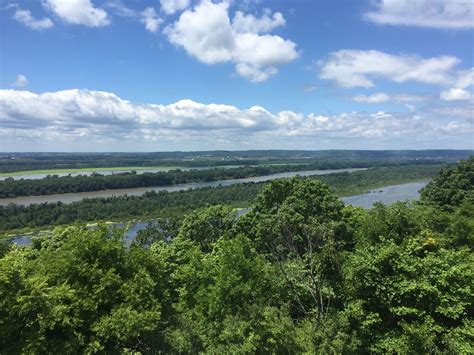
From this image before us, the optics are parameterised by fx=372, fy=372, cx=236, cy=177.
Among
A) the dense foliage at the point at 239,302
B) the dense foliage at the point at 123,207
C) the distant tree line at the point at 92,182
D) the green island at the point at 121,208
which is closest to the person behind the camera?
the dense foliage at the point at 239,302

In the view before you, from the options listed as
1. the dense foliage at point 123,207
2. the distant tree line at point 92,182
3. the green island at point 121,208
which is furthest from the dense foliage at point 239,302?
the distant tree line at point 92,182

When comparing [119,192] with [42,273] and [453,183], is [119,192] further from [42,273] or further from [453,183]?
[42,273]

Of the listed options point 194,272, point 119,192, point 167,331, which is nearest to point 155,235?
point 194,272

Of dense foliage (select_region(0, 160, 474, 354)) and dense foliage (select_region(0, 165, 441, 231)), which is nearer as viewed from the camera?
dense foliage (select_region(0, 160, 474, 354))

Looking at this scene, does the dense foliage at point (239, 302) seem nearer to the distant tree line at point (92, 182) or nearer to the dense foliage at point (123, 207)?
the dense foliage at point (123, 207)

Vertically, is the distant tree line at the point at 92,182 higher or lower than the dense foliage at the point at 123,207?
higher

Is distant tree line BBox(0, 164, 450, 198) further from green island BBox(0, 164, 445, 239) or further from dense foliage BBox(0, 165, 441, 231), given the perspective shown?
dense foliage BBox(0, 165, 441, 231)

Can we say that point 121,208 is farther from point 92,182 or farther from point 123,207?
point 92,182

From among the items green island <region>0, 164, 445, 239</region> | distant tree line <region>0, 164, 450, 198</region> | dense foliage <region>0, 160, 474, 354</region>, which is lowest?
green island <region>0, 164, 445, 239</region>

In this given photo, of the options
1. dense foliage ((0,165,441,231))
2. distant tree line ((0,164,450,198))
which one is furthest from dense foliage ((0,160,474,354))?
A: distant tree line ((0,164,450,198))

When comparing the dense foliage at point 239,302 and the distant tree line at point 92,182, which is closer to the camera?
the dense foliage at point 239,302

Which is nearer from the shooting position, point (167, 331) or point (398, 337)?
point (398, 337)
